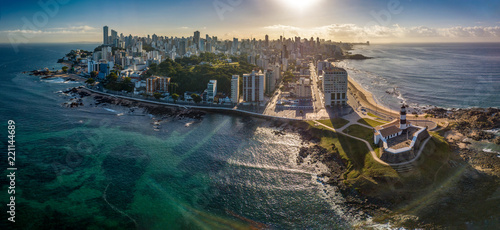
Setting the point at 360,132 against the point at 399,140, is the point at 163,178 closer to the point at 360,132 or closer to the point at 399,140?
the point at 360,132

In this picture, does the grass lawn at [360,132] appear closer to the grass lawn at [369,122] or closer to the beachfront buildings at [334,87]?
the grass lawn at [369,122]

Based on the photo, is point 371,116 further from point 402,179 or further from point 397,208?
point 397,208

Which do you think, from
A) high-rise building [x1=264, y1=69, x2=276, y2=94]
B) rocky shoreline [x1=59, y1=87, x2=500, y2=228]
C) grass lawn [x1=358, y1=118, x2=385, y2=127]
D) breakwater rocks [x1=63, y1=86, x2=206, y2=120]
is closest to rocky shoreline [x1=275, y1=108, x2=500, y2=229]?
rocky shoreline [x1=59, y1=87, x2=500, y2=228]

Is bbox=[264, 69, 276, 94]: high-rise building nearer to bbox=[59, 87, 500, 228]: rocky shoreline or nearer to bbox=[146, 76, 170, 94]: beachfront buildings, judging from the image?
bbox=[59, 87, 500, 228]: rocky shoreline

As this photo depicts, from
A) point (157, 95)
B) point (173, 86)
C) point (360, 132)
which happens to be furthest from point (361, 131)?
point (173, 86)

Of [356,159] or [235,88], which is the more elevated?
[235,88]

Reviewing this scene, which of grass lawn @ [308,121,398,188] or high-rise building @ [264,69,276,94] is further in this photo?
high-rise building @ [264,69,276,94]
